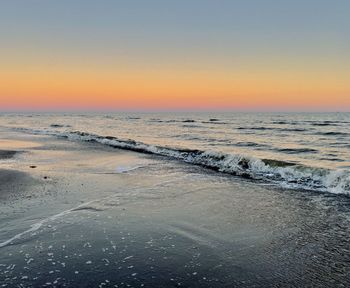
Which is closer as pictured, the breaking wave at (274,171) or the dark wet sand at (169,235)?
the dark wet sand at (169,235)

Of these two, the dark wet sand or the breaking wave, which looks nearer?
the dark wet sand

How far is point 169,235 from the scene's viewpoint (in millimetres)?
6172

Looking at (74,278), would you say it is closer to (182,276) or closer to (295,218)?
(182,276)

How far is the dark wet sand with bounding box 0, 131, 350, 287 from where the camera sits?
15.0 feet

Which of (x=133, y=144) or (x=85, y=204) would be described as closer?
(x=85, y=204)

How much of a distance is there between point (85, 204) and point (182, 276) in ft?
14.1

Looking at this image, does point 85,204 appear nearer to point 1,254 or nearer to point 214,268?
point 1,254

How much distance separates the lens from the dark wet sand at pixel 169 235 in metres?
4.58

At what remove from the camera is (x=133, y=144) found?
24.8 m

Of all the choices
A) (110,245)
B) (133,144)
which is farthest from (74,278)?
(133,144)

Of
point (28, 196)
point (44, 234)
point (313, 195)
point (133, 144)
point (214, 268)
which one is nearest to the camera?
point (214, 268)

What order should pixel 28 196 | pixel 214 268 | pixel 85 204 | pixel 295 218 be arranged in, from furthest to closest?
pixel 28 196, pixel 85 204, pixel 295 218, pixel 214 268

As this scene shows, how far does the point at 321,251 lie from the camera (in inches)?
216

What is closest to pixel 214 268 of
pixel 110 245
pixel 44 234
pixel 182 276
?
pixel 182 276
